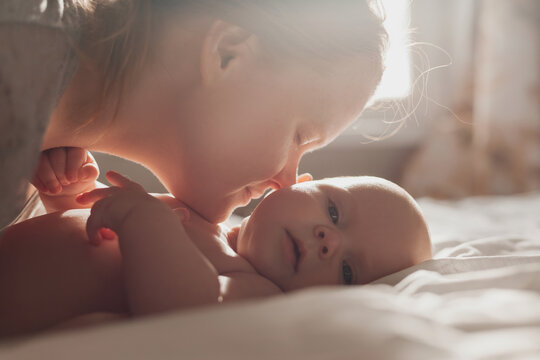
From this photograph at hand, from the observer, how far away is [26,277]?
719 mm

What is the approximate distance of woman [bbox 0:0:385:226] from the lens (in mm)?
865

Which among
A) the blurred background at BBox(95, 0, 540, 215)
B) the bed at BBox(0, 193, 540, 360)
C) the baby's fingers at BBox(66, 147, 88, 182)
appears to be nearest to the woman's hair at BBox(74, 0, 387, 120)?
the baby's fingers at BBox(66, 147, 88, 182)

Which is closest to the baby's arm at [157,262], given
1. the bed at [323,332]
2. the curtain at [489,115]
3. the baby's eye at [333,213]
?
the bed at [323,332]

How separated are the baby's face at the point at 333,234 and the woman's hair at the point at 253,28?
25 cm

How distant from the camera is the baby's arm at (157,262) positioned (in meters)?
0.61

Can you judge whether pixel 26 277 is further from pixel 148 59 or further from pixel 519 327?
pixel 519 327

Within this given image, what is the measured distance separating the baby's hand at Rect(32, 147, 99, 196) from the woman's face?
15 cm

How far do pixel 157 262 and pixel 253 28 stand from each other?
465 mm

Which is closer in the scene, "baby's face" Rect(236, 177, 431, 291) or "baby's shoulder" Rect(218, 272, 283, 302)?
"baby's shoulder" Rect(218, 272, 283, 302)

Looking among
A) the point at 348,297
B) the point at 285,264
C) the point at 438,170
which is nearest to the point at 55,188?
the point at 285,264

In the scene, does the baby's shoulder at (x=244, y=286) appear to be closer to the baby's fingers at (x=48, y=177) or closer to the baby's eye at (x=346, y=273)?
the baby's eye at (x=346, y=273)

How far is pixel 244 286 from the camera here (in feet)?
2.56

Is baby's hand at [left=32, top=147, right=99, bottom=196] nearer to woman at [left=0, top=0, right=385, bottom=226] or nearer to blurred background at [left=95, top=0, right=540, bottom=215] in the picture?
woman at [left=0, top=0, right=385, bottom=226]

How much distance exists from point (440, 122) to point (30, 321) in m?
2.69
